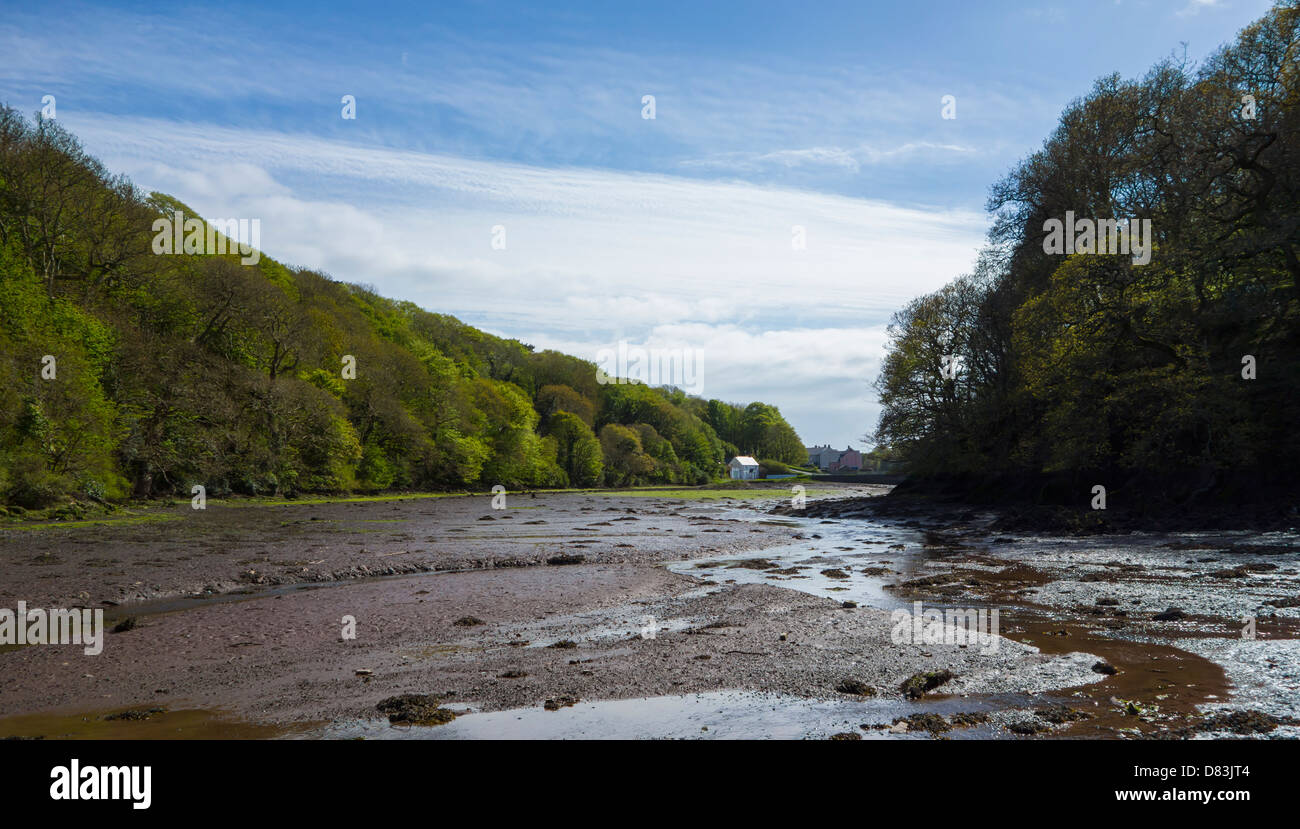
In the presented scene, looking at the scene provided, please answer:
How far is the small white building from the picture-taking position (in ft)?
541

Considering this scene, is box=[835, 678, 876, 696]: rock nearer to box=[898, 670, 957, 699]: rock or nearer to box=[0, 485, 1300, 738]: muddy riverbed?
box=[0, 485, 1300, 738]: muddy riverbed

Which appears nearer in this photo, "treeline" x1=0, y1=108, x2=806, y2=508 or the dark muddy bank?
the dark muddy bank

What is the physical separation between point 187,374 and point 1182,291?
50029 millimetres

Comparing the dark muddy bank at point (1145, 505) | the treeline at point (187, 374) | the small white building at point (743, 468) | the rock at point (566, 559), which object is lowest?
the small white building at point (743, 468)

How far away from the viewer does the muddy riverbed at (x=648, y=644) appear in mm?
6602

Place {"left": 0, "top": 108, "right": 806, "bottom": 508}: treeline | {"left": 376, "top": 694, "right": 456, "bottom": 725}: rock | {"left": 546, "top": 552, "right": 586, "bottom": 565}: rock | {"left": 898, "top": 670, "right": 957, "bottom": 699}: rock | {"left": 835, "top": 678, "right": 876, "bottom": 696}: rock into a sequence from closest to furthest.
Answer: {"left": 376, "top": 694, "right": 456, "bottom": 725}: rock
{"left": 898, "top": 670, "right": 957, "bottom": 699}: rock
{"left": 835, "top": 678, "right": 876, "bottom": 696}: rock
{"left": 546, "top": 552, "right": 586, "bottom": 565}: rock
{"left": 0, "top": 108, "right": 806, "bottom": 508}: treeline

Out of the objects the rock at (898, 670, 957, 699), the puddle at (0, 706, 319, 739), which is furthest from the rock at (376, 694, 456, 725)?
the rock at (898, 670, 957, 699)

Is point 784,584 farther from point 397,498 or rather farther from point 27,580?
point 397,498

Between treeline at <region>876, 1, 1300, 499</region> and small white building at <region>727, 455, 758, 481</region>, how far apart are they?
416 feet

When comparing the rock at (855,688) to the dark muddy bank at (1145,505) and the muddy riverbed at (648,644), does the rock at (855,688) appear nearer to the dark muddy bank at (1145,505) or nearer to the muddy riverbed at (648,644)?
the muddy riverbed at (648,644)

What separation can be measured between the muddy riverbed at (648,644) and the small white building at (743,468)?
144m

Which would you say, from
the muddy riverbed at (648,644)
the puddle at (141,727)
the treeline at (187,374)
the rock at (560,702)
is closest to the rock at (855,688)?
the muddy riverbed at (648,644)

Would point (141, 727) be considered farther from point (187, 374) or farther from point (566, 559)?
point (187, 374)
